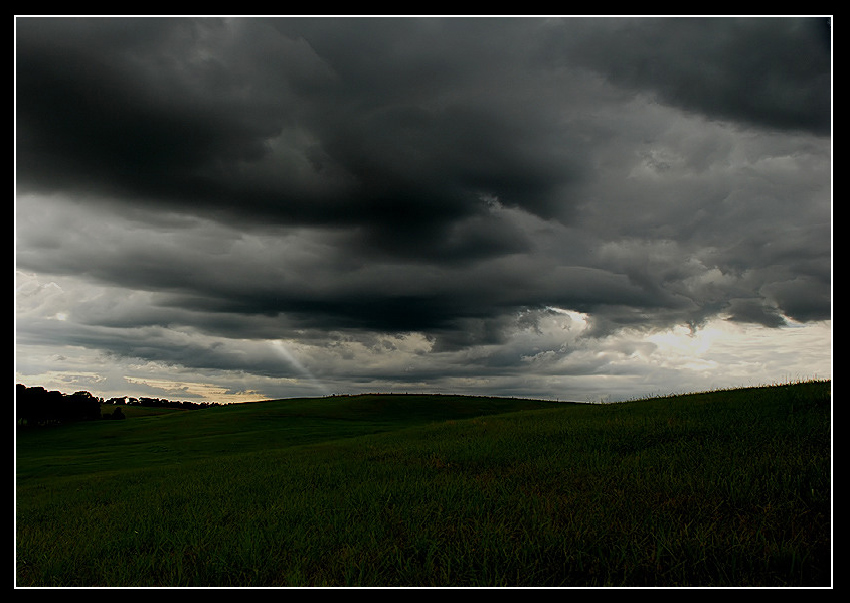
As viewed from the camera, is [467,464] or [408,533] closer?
[408,533]

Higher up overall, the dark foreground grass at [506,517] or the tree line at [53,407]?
the dark foreground grass at [506,517]

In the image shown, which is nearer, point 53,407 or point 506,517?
point 506,517

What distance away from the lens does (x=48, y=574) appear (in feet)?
22.7

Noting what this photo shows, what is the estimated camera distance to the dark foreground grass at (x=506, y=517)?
218 inches

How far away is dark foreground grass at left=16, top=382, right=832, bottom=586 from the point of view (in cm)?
554

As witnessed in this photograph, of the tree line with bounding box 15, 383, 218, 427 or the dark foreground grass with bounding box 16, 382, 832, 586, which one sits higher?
the dark foreground grass with bounding box 16, 382, 832, 586

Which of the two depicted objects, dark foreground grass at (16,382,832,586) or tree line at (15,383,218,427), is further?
A: tree line at (15,383,218,427)

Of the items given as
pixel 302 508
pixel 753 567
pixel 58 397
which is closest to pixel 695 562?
pixel 753 567

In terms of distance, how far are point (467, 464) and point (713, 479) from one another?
5.34 metres

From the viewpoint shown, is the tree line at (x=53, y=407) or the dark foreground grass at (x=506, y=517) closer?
the dark foreground grass at (x=506, y=517)

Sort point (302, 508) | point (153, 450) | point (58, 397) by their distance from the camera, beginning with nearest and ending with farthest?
1. point (302, 508)
2. point (153, 450)
3. point (58, 397)

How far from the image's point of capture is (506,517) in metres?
7.14

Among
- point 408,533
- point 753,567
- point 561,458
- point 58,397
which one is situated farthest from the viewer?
point 58,397
